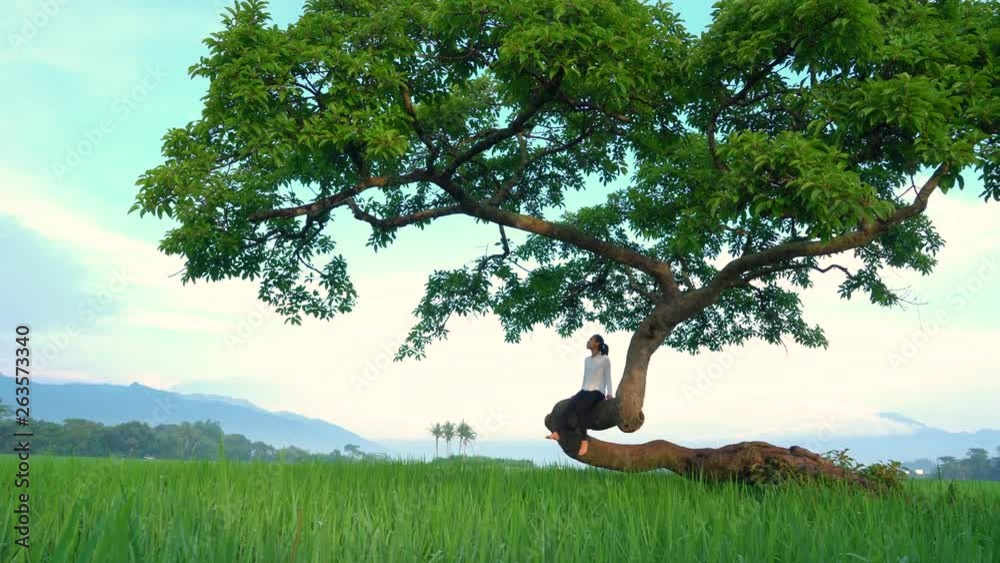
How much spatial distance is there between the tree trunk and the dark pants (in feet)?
0.11

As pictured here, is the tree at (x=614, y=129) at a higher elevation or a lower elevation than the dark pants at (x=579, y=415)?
higher

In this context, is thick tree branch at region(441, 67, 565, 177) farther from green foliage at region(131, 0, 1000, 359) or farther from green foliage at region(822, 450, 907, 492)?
green foliage at region(822, 450, 907, 492)

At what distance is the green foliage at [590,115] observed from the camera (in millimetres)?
9602

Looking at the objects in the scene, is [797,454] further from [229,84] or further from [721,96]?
[229,84]

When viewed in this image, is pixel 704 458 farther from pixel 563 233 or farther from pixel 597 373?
pixel 563 233

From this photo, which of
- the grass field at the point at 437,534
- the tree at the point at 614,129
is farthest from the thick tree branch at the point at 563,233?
the grass field at the point at 437,534

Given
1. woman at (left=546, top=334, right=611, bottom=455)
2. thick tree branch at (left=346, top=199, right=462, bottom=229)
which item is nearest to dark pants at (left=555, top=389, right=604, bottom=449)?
woman at (left=546, top=334, right=611, bottom=455)

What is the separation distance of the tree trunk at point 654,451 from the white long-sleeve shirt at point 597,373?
30cm

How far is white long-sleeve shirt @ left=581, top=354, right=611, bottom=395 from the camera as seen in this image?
12.2m

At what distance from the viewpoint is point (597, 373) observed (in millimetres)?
12211

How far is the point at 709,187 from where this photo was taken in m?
11.3

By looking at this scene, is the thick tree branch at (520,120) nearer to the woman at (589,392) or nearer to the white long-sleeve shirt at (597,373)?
the woman at (589,392)

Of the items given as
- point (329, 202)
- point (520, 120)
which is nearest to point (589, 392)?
point (520, 120)

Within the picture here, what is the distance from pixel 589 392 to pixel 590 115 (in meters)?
5.07
